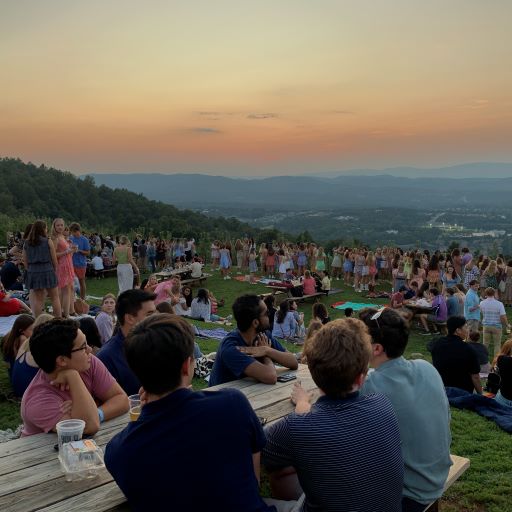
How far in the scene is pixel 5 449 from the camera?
2.73 metres

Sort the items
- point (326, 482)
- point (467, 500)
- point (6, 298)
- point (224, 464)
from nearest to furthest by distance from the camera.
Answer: point (224, 464), point (326, 482), point (467, 500), point (6, 298)

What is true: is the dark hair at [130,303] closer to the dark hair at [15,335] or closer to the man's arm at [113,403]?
the man's arm at [113,403]

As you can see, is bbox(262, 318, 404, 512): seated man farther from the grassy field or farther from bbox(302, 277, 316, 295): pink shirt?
bbox(302, 277, 316, 295): pink shirt

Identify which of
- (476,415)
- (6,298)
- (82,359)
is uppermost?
(82,359)

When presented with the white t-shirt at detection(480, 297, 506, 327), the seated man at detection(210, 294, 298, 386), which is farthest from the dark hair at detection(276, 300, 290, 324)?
the seated man at detection(210, 294, 298, 386)

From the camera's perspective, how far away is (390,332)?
3002 mm

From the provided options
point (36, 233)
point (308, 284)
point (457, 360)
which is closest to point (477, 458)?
point (457, 360)

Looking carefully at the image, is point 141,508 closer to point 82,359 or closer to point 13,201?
point 82,359

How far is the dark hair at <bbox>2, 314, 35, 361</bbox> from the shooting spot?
5.26 meters

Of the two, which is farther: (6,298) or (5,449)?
(6,298)

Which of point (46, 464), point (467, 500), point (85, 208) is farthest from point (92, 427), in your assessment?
point (85, 208)

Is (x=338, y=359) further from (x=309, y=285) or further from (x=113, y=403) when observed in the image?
(x=309, y=285)

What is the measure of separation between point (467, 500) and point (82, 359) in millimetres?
3105

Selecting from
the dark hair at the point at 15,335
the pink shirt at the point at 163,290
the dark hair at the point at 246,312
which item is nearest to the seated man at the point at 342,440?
the dark hair at the point at 246,312
